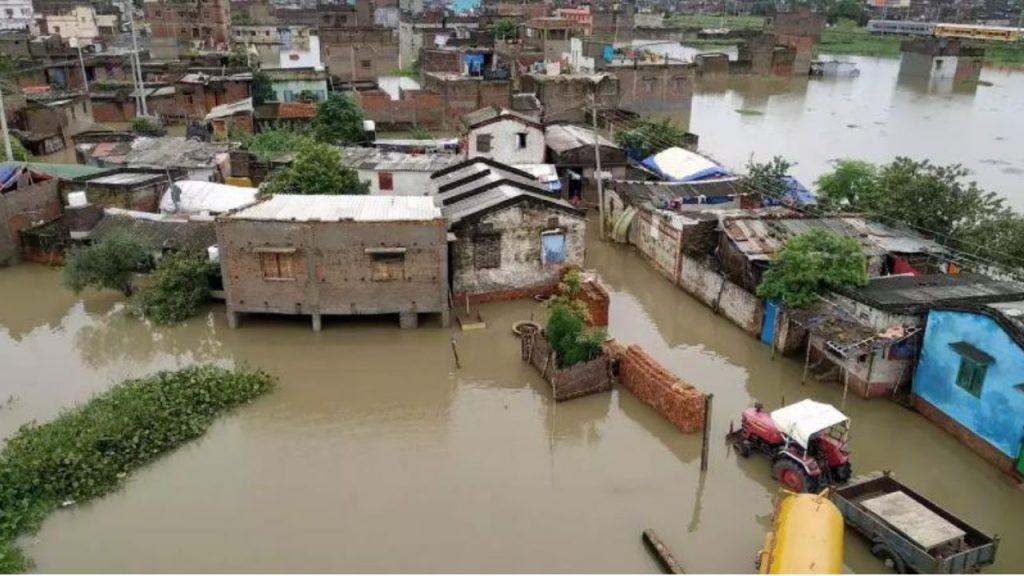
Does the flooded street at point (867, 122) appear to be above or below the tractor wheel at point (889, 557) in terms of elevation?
above

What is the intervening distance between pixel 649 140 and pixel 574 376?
19.0 meters

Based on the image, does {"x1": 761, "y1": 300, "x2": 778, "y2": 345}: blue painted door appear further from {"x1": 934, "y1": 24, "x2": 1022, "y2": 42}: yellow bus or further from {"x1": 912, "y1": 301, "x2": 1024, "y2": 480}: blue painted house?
{"x1": 934, "y1": 24, "x2": 1022, "y2": 42}: yellow bus

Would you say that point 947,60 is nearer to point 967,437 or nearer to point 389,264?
point 967,437

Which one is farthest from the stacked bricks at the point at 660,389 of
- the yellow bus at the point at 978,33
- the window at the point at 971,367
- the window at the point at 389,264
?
the yellow bus at the point at 978,33

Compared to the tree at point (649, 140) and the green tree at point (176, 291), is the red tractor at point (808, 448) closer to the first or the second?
the green tree at point (176, 291)

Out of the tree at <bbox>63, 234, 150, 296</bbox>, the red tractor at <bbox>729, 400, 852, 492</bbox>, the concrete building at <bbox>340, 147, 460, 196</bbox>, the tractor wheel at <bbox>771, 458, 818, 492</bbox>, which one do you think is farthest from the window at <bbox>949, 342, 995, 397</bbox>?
the tree at <bbox>63, 234, 150, 296</bbox>

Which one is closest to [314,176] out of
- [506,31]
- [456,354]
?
[456,354]

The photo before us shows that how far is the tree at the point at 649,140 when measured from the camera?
31.2 m

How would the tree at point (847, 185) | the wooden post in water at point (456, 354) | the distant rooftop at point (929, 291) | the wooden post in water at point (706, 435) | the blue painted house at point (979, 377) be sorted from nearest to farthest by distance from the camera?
the blue painted house at point (979, 377) < the wooden post in water at point (706, 435) < the distant rooftop at point (929, 291) < the wooden post in water at point (456, 354) < the tree at point (847, 185)

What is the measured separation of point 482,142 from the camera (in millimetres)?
29141

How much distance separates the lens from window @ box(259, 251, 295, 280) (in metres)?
16.7

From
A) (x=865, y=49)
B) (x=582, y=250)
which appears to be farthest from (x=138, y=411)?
(x=865, y=49)

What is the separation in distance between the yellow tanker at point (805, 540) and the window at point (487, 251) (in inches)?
407

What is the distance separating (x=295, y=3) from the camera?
134 metres
